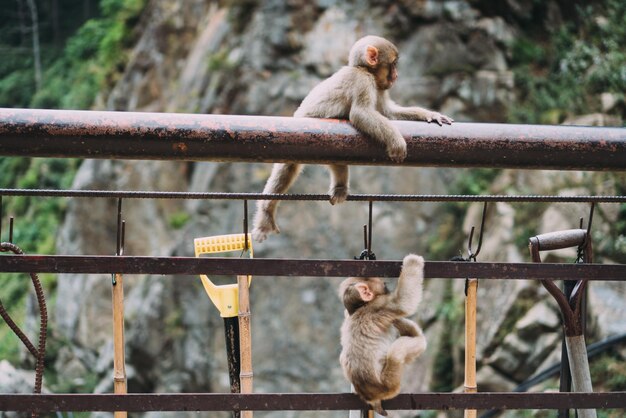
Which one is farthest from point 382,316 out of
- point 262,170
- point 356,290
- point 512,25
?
point 512,25

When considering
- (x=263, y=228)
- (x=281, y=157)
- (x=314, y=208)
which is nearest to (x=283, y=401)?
(x=281, y=157)

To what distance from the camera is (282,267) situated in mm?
1632

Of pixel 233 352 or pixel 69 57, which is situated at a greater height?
pixel 69 57

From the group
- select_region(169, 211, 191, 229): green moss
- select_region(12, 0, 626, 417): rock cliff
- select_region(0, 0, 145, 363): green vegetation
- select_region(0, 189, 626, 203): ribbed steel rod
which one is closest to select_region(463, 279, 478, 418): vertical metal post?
select_region(0, 189, 626, 203): ribbed steel rod

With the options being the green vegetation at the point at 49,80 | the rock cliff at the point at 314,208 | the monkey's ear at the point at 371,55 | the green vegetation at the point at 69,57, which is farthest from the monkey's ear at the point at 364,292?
the green vegetation at the point at 69,57

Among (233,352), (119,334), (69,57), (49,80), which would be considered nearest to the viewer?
(119,334)

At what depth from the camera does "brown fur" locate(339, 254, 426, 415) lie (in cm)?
204

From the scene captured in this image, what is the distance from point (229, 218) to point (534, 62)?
13.7 ft

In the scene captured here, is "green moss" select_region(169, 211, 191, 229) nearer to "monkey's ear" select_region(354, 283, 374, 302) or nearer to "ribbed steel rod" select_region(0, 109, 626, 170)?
"monkey's ear" select_region(354, 283, 374, 302)

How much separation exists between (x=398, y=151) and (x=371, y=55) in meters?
1.60

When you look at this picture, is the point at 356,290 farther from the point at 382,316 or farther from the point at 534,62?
the point at 534,62

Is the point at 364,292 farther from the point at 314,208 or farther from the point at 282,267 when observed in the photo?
the point at 314,208

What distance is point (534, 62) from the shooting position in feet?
30.7

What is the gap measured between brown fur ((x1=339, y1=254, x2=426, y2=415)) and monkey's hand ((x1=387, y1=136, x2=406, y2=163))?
47cm
